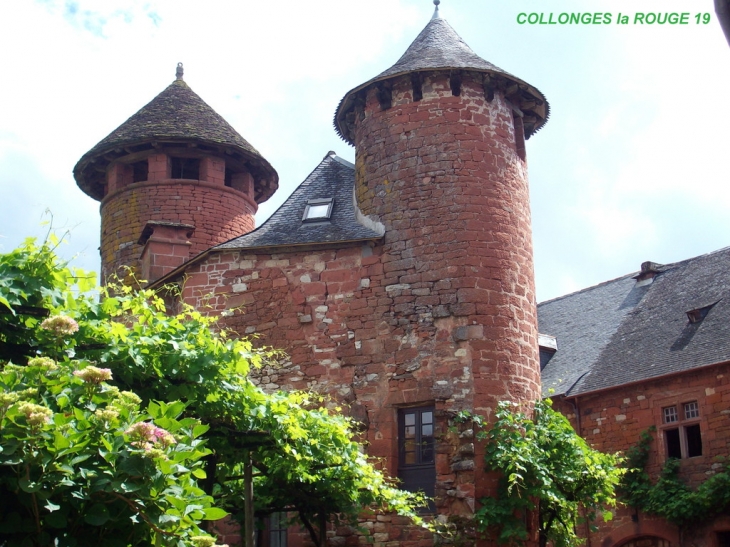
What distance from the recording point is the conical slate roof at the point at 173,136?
18.1 meters

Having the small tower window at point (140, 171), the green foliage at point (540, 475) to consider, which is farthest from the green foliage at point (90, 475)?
the small tower window at point (140, 171)

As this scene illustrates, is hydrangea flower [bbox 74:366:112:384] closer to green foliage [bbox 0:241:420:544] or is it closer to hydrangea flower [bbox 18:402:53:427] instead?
green foliage [bbox 0:241:420:544]

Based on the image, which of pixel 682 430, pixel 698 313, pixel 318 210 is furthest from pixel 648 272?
pixel 318 210

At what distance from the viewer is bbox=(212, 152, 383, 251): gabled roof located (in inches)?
580

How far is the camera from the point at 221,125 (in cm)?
1895

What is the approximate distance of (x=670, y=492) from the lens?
19094 mm

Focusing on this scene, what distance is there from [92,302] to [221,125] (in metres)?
11.4

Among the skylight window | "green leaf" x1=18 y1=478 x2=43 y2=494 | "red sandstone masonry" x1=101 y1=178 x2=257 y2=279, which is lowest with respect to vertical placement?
"green leaf" x1=18 y1=478 x2=43 y2=494

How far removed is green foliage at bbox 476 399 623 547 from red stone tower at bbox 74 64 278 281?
7671 millimetres

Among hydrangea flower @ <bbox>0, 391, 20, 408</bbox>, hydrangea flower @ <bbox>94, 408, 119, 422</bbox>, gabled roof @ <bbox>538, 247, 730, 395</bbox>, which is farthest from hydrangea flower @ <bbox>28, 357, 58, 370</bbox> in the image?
gabled roof @ <bbox>538, 247, 730, 395</bbox>

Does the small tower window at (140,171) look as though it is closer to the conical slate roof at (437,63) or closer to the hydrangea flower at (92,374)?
the conical slate roof at (437,63)

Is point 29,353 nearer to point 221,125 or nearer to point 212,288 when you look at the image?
point 212,288

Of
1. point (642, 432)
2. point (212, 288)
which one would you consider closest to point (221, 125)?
point (212, 288)

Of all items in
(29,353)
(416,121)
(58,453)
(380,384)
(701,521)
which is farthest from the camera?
(701,521)
